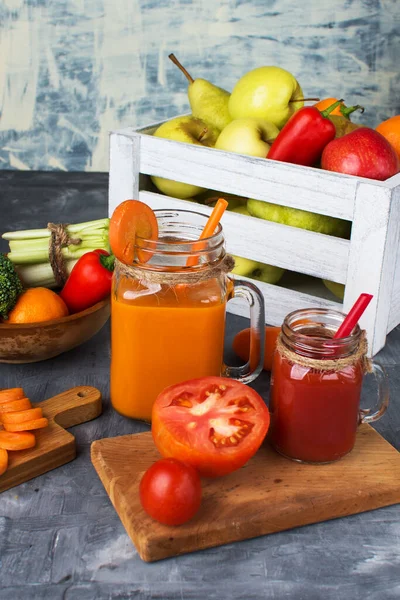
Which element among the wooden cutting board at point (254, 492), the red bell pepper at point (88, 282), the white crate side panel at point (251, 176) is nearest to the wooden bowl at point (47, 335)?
the red bell pepper at point (88, 282)

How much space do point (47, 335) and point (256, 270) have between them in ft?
1.56

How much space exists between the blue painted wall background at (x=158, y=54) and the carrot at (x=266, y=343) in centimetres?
118

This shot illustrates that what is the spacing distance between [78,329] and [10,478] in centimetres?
30

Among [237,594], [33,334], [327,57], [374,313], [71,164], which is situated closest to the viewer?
[237,594]

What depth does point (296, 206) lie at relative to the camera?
4.58 ft

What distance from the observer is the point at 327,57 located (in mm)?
2256

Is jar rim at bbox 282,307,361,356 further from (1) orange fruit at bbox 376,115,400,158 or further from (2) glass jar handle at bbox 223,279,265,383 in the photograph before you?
(1) orange fruit at bbox 376,115,400,158

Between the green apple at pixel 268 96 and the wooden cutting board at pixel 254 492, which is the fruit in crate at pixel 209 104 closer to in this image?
the green apple at pixel 268 96

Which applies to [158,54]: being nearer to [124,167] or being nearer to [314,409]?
[124,167]

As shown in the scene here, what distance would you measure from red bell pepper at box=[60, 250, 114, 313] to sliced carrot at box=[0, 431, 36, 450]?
0.31m

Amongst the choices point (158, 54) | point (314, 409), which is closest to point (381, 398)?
point (314, 409)

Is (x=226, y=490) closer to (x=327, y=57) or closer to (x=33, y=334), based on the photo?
(x=33, y=334)

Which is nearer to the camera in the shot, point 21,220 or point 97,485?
point 97,485

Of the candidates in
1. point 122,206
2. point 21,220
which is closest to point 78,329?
point 122,206
